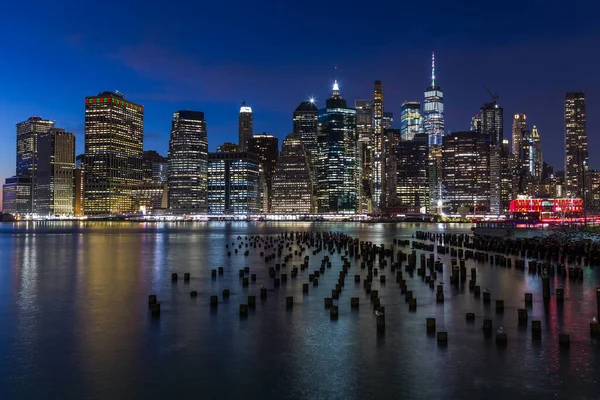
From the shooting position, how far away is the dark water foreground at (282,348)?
18.3m

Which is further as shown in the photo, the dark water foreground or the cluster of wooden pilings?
the cluster of wooden pilings

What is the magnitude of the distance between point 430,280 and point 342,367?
23.2 m

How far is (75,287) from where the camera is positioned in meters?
41.9

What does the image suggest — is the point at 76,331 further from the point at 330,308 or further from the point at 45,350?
the point at 330,308

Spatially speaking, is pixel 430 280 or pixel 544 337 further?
pixel 430 280

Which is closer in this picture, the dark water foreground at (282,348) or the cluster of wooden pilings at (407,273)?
the dark water foreground at (282,348)

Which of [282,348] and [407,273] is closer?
[282,348]

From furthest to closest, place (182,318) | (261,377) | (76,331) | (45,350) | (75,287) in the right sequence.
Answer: (75,287), (182,318), (76,331), (45,350), (261,377)

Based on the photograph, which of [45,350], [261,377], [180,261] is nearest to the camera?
[261,377]

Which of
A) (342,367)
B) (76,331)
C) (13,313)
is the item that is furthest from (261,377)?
(13,313)

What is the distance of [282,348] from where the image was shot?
23.2 metres

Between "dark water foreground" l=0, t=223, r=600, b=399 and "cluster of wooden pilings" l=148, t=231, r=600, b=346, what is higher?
"cluster of wooden pilings" l=148, t=231, r=600, b=346

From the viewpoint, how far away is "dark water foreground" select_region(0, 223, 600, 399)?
18.3m

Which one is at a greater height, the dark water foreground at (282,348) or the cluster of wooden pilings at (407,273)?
the cluster of wooden pilings at (407,273)
